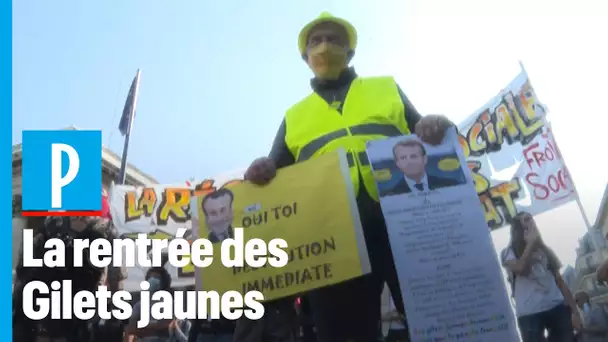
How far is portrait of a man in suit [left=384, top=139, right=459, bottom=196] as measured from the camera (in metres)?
1.86

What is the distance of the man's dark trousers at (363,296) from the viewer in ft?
5.92

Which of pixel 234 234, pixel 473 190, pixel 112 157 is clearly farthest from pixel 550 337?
pixel 112 157

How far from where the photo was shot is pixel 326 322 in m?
1.83

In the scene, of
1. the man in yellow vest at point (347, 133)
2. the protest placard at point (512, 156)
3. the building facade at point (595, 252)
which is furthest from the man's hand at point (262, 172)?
the protest placard at point (512, 156)

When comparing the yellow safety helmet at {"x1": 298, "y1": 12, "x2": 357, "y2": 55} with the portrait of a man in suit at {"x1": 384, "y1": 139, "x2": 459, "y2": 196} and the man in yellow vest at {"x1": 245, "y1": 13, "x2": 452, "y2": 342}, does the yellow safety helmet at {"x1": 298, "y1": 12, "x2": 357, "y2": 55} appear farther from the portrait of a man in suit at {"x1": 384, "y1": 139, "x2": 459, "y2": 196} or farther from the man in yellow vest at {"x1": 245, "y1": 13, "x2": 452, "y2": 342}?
the portrait of a man in suit at {"x1": 384, "y1": 139, "x2": 459, "y2": 196}

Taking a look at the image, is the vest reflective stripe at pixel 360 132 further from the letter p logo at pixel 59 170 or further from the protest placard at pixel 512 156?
the protest placard at pixel 512 156

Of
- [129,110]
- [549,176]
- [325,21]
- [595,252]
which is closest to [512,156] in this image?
[549,176]

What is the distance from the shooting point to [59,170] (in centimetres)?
404

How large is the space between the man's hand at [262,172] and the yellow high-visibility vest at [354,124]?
0.14m

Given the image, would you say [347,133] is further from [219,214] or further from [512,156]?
[512,156]

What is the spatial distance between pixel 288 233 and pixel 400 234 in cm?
42

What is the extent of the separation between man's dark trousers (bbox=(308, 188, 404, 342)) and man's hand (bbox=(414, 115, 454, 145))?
0.28 meters

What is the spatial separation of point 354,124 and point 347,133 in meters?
0.04

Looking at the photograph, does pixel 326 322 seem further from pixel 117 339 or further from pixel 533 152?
pixel 533 152
